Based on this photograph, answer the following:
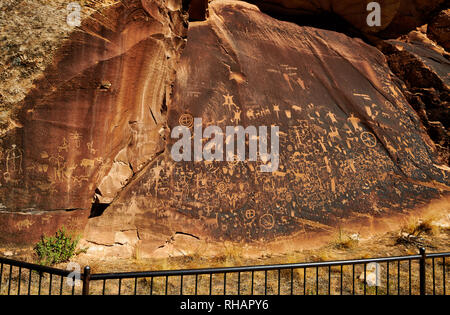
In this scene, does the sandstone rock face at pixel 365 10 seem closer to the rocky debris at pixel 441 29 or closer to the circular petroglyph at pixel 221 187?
the rocky debris at pixel 441 29

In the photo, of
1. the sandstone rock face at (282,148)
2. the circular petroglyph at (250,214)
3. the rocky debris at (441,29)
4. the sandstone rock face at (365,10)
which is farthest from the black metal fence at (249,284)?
the rocky debris at (441,29)

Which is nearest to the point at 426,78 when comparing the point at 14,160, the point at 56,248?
the point at 56,248

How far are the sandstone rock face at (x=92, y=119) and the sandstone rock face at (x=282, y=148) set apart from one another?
1.48 ft

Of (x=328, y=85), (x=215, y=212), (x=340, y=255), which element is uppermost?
(x=328, y=85)

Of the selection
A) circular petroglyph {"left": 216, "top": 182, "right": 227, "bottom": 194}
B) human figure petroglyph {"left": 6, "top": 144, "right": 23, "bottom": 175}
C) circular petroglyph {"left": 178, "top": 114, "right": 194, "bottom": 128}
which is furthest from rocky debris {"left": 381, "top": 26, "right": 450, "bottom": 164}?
human figure petroglyph {"left": 6, "top": 144, "right": 23, "bottom": 175}

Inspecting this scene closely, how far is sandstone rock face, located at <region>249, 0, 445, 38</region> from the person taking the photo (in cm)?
962

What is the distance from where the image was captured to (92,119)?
17.9ft

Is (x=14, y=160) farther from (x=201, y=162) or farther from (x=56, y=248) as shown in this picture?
(x=201, y=162)

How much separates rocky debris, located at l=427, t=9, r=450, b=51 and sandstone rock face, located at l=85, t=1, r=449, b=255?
9.16 ft

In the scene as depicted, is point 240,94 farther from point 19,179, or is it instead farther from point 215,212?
point 19,179

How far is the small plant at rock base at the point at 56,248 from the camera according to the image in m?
4.76

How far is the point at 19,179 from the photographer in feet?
Result: 16.1
